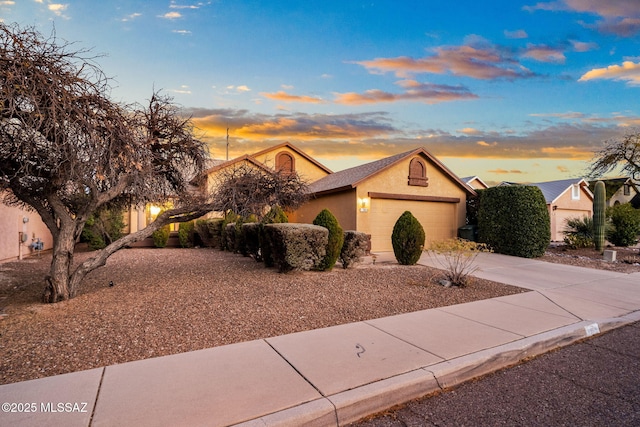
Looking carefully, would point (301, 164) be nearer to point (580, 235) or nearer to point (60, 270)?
point (580, 235)

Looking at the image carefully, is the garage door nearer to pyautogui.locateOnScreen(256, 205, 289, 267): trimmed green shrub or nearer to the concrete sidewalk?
pyautogui.locateOnScreen(256, 205, 289, 267): trimmed green shrub

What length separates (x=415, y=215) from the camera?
16.4 meters

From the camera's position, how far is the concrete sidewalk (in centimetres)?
273

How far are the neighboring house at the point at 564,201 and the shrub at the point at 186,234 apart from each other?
850 inches

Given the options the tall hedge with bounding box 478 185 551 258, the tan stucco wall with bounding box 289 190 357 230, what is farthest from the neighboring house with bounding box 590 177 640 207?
the tan stucco wall with bounding box 289 190 357 230

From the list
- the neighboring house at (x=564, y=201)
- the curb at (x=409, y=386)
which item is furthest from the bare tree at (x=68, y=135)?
the neighboring house at (x=564, y=201)

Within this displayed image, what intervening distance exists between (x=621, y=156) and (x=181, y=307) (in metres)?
26.6

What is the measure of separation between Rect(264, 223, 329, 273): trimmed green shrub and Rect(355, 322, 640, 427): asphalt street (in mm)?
5503

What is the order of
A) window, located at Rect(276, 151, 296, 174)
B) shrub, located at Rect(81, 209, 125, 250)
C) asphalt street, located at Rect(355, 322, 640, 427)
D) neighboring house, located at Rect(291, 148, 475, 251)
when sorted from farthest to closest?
1. window, located at Rect(276, 151, 296, 174)
2. shrub, located at Rect(81, 209, 125, 250)
3. neighboring house, located at Rect(291, 148, 475, 251)
4. asphalt street, located at Rect(355, 322, 640, 427)

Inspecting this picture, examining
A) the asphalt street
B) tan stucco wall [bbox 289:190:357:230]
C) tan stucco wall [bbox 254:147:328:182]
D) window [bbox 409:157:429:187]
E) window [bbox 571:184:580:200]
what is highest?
tan stucco wall [bbox 254:147:328:182]

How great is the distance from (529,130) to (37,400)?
1859 cm

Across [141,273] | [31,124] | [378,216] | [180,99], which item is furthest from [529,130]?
[31,124]

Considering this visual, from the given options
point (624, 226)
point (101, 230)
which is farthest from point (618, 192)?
point (101, 230)

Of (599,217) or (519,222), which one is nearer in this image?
(519,222)
